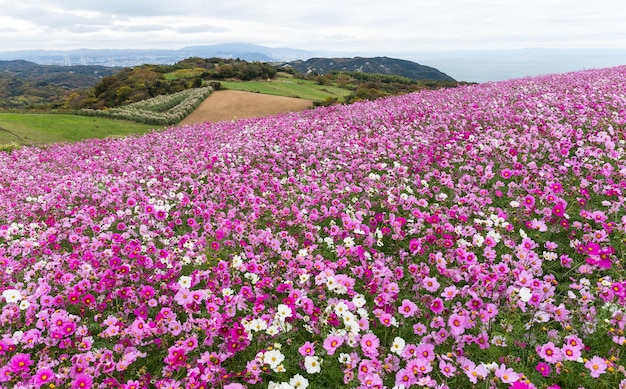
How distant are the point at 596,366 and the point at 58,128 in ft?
97.9

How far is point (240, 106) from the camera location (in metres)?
35.6

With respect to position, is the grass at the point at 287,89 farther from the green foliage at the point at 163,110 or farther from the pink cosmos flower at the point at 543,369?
the pink cosmos flower at the point at 543,369

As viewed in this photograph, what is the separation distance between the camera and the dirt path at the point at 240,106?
106ft

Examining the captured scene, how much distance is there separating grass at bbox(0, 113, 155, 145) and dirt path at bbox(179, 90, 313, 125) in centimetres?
529

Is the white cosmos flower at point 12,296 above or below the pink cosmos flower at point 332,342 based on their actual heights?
below

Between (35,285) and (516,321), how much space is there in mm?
4846

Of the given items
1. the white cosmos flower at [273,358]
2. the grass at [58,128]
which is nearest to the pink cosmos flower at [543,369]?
the white cosmos flower at [273,358]

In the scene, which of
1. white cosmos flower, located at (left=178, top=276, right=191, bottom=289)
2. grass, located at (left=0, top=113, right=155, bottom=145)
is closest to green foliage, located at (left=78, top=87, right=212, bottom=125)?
grass, located at (left=0, top=113, right=155, bottom=145)

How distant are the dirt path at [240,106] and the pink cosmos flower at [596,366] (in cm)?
3006

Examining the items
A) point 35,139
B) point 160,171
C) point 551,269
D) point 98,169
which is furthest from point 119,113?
point 551,269

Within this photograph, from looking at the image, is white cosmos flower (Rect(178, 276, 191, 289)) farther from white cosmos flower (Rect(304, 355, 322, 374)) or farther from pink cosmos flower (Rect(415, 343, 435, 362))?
pink cosmos flower (Rect(415, 343, 435, 362))

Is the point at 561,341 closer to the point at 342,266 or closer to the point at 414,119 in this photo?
the point at 342,266

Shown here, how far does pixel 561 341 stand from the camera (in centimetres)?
323

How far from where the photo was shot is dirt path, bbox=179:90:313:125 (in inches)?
1277
